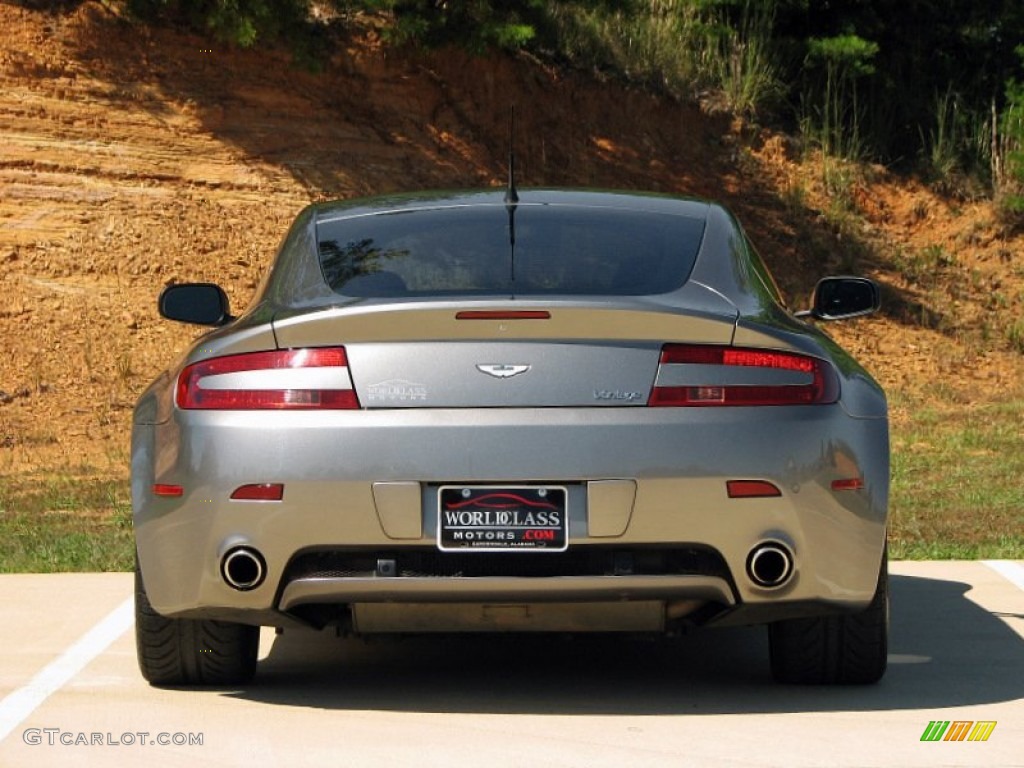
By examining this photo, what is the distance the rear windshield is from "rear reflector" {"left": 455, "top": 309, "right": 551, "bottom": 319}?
0.20m

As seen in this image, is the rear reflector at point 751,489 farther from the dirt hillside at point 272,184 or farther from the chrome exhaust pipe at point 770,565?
the dirt hillside at point 272,184

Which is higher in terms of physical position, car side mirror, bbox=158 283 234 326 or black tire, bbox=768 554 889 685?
car side mirror, bbox=158 283 234 326

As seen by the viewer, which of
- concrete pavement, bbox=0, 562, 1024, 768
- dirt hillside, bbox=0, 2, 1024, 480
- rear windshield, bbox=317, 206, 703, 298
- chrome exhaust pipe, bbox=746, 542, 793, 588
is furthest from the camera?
dirt hillside, bbox=0, 2, 1024, 480

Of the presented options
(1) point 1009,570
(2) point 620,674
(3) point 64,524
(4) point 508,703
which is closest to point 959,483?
(1) point 1009,570

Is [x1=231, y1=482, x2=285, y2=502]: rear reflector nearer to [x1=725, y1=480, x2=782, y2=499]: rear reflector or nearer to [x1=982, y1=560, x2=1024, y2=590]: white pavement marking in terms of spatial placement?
[x1=725, y1=480, x2=782, y2=499]: rear reflector

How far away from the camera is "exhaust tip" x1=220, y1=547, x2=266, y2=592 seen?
18.9 feet

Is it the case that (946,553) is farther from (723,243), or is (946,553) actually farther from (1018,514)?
(723,243)

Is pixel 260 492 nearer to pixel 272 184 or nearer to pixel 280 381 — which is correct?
pixel 280 381

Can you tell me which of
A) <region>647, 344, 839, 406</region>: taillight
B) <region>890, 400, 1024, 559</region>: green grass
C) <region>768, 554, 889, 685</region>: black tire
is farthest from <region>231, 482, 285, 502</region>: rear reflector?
<region>890, 400, 1024, 559</region>: green grass

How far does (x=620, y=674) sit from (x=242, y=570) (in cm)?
158

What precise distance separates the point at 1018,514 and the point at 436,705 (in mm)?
7825

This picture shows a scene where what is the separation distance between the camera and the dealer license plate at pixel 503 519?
222 inches

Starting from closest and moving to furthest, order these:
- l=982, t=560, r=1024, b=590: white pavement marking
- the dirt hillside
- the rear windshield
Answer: the rear windshield, l=982, t=560, r=1024, b=590: white pavement marking, the dirt hillside

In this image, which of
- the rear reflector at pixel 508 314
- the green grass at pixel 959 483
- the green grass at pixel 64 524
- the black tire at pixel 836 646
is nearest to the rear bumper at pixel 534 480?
the rear reflector at pixel 508 314
